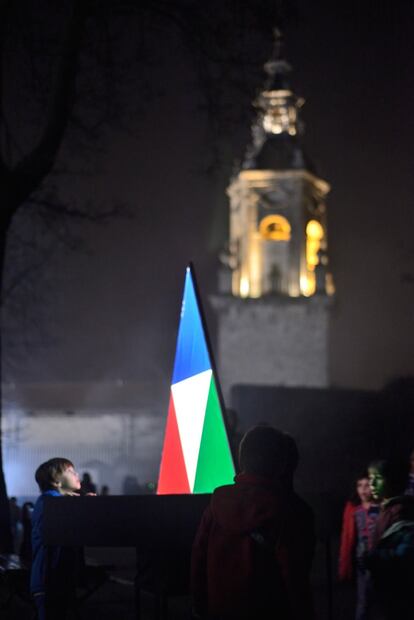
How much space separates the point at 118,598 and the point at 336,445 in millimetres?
16127

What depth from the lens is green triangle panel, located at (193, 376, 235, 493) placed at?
22.4 feet

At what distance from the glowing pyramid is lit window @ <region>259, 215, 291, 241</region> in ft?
215

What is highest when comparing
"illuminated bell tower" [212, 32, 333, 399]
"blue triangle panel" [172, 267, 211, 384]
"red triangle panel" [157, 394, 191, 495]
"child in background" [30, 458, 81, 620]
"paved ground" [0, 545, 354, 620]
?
"illuminated bell tower" [212, 32, 333, 399]

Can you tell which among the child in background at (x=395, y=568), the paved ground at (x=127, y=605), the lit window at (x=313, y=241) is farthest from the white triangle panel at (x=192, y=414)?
the lit window at (x=313, y=241)

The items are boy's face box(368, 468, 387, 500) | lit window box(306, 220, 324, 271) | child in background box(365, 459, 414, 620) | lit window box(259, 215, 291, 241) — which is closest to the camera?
child in background box(365, 459, 414, 620)

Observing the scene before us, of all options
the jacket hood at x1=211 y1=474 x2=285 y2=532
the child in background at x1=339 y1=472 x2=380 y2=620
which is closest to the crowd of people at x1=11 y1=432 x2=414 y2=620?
the jacket hood at x1=211 y1=474 x2=285 y2=532

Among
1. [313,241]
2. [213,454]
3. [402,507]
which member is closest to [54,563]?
[213,454]

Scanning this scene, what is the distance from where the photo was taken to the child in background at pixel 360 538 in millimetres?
8695

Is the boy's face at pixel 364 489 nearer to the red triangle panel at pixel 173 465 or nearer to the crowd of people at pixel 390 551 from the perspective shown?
the crowd of people at pixel 390 551

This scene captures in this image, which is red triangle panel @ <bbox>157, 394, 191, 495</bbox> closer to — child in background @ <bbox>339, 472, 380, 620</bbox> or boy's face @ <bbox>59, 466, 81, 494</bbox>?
boy's face @ <bbox>59, 466, 81, 494</bbox>

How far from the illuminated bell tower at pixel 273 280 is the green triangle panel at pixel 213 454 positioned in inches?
2479

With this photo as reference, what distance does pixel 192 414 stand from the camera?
7395 millimetres

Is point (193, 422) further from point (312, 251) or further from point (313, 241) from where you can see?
point (313, 241)

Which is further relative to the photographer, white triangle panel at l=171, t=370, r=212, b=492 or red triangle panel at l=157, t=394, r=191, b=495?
red triangle panel at l=157, t=394, r=191, b=495
